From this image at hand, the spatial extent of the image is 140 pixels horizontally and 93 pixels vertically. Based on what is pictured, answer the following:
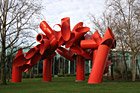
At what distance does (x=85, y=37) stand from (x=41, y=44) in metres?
3.68

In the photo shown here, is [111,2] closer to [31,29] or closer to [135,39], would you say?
[135,39]

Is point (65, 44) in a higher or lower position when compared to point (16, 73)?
higher

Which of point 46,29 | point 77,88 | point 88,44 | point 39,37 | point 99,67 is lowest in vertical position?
point 77,88

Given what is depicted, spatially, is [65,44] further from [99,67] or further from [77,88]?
[77,88]

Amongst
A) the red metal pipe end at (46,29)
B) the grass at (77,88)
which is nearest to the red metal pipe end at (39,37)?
the red metal pipe end at (46,29)

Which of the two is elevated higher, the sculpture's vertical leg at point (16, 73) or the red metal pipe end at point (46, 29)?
the red metal pipe end at point (46, 29)

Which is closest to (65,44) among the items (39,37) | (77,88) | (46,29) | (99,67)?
(46,29)

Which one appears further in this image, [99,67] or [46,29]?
[46,29]

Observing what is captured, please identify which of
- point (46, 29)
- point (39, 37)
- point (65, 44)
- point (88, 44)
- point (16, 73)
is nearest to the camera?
point (88, 44)

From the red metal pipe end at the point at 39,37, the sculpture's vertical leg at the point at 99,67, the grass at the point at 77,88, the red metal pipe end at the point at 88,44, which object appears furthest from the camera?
the red metal pipe end at the point at 39,37

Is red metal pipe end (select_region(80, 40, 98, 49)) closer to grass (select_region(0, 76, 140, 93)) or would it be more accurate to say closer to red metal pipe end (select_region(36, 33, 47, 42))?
red metal pipe end (select_region(36, 33, 47, 42))

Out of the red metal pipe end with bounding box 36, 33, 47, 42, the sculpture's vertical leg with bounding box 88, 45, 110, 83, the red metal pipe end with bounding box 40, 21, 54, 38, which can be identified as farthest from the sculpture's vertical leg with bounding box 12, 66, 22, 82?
the sculpture's vertical leg with bounding box 88, 45, 110, 83

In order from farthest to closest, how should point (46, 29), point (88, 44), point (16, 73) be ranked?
point (16, 73)
point (46, 29)
point (88, 44)

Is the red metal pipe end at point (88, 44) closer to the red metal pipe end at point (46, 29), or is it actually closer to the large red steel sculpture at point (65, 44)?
the large red steel sculpture at point (65, 44)
